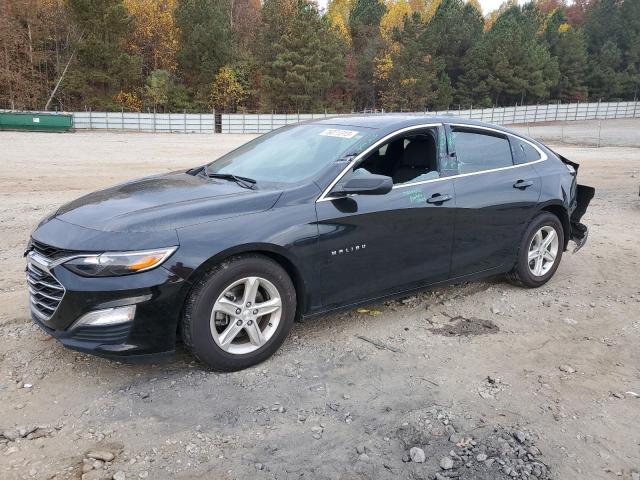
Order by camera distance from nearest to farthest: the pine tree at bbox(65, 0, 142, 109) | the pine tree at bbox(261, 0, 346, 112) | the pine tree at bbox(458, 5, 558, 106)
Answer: the pine tree at bbox(65, 0, 142, 109)
the pine tree at bbox(261, 0, 346, 112)
the pine tree at bbox(458, 5, 558, 106)

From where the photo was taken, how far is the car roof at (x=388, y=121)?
4.44 m

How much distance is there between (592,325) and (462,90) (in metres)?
71.7

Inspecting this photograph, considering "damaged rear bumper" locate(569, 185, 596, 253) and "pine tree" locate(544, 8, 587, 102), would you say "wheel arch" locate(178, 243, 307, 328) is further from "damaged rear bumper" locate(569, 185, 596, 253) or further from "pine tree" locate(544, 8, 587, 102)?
"pine tree" locate(544, 8, 587, 102)

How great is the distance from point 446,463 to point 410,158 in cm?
257

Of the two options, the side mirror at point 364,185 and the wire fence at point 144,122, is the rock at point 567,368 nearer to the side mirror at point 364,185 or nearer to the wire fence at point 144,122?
the side mirror at point 364,185

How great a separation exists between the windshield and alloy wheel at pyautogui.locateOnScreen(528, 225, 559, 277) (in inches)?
85.7

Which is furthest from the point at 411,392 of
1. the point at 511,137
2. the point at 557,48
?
the point at 557,48

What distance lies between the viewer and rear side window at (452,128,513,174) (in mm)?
4762

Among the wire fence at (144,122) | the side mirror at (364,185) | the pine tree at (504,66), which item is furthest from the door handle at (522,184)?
the pine tree at (504,66)

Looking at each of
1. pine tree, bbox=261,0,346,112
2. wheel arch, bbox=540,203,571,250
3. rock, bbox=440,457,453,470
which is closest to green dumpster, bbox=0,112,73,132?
pine tree, bbox=261,0,346,112

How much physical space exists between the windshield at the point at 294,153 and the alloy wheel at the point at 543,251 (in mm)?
2176

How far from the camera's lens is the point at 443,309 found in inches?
194

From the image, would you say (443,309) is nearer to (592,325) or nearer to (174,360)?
(592,325)

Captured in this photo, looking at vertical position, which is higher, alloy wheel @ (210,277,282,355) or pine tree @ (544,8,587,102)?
pine tree @ (544,8,587,102)
